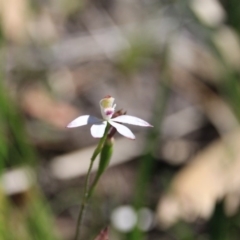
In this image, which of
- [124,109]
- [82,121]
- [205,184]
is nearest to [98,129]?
[82,121]

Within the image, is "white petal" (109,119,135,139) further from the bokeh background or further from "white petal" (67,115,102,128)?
the bokeh background

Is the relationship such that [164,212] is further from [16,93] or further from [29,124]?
[16,93]

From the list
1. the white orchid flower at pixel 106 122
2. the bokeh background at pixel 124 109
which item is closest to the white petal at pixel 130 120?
the white orchid flower at pixel 106 122

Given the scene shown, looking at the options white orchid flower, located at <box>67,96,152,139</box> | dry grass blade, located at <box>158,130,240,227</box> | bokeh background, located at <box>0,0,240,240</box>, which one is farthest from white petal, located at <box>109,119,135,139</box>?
dry grass blade, located at <box>158,130,240,227</box>

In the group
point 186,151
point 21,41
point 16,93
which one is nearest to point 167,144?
point 186,151

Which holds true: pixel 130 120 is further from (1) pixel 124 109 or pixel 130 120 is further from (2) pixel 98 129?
(1) pixel 124 109

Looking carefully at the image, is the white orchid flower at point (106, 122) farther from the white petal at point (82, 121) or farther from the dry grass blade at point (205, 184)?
the dry grass blade at point (205, 184)
